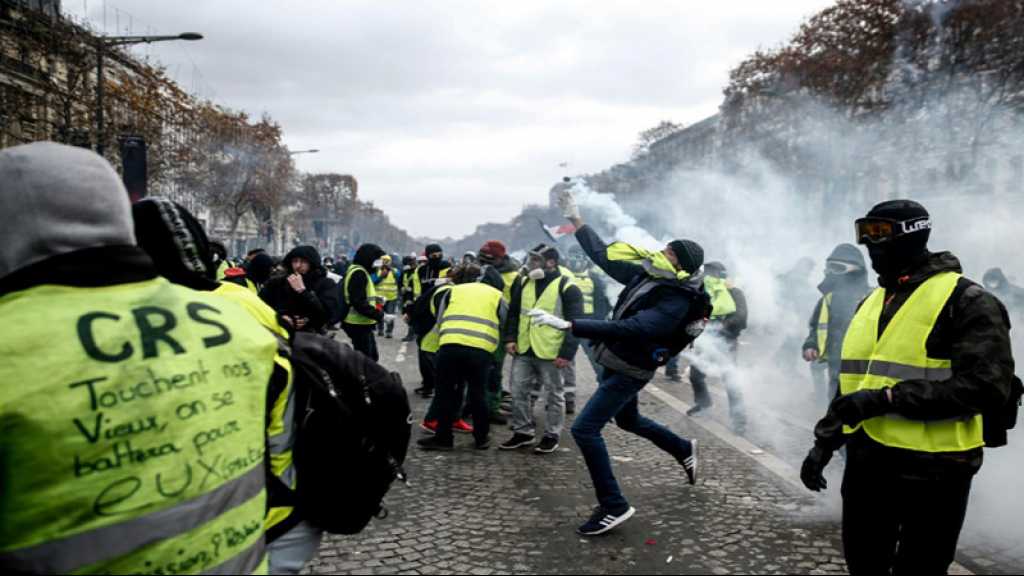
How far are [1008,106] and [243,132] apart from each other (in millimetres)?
32287

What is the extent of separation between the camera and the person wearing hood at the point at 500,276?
26.2ft

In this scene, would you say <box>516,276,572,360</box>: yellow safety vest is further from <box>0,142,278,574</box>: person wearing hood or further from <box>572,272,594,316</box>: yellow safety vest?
<box>0,142,278,574</box>: person wearing hood

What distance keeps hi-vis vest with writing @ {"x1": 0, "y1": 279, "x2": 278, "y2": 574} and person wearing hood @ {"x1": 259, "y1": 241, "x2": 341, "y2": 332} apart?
3.45 metres

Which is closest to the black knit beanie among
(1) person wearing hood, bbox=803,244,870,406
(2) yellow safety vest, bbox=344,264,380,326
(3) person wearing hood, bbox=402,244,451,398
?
(1) person wearing hood, bbox=803,244,870,406

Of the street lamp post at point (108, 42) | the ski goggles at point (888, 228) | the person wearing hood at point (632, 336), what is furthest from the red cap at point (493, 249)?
the street lamp post at point (108, 42)

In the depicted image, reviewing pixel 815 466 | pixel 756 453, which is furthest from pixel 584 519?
pixel 756 453

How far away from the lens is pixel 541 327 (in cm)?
705

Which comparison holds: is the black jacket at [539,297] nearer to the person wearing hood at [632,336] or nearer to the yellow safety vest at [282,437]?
the person wearing hood at [632,336]

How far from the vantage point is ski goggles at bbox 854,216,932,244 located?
9.86 feet

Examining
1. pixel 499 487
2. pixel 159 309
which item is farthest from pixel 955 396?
pixel 499 487

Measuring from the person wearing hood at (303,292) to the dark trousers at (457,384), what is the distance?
1141mm

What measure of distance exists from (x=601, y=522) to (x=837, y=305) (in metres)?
3.65

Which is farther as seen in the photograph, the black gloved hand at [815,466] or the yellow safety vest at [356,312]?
the yellow safety vest at [356,312]

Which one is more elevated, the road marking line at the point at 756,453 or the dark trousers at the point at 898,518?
the dark trousers at the point at 898,518
